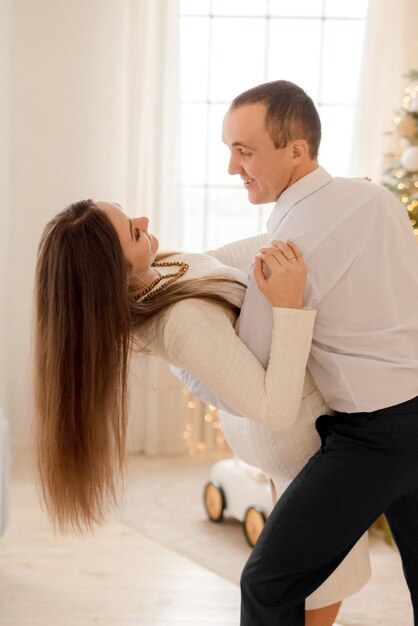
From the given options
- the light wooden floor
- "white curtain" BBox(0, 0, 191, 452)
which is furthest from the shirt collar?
"white curtain" BBox(0, 0, 191, 452)

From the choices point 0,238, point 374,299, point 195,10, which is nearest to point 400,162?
point 195,10

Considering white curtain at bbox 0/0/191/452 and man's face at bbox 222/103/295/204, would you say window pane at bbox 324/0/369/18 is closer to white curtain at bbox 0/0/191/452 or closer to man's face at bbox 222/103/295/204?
white curtain at bbox 0/0/191/452

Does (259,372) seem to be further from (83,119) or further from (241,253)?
(83,119)

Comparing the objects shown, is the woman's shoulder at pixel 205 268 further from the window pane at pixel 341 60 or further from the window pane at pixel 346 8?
the window pane at pixel 346 8

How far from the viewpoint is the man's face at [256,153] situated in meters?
1.83

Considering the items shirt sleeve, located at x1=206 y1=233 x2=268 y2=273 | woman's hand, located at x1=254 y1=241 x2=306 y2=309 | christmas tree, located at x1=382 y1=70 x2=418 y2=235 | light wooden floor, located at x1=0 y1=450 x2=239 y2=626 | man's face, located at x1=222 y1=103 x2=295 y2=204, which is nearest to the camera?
woman's hand, located at x1=254 y1=241 x2=306 y2=309

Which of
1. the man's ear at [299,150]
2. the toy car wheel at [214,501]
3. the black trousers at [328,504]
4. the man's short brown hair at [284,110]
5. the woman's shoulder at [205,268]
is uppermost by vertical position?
the man's short brown hair at [284,110]

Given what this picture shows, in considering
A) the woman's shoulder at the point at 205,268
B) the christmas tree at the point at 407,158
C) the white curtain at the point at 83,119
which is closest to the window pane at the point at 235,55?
the white curtain at the point at 83,119

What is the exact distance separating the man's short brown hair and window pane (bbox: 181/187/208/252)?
9.50 feet

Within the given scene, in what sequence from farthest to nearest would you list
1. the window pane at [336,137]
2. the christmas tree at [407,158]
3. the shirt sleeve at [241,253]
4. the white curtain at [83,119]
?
the window pane at [336,137] → the white curtain at [83,119] → the christmas tree at [407,158] → the shirt sleeve at [241,253]

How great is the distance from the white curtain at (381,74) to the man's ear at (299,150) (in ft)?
9.08

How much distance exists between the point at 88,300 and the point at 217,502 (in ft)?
7.08

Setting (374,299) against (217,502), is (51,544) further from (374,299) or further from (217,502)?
(374,299)

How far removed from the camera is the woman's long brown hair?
1809 mm
